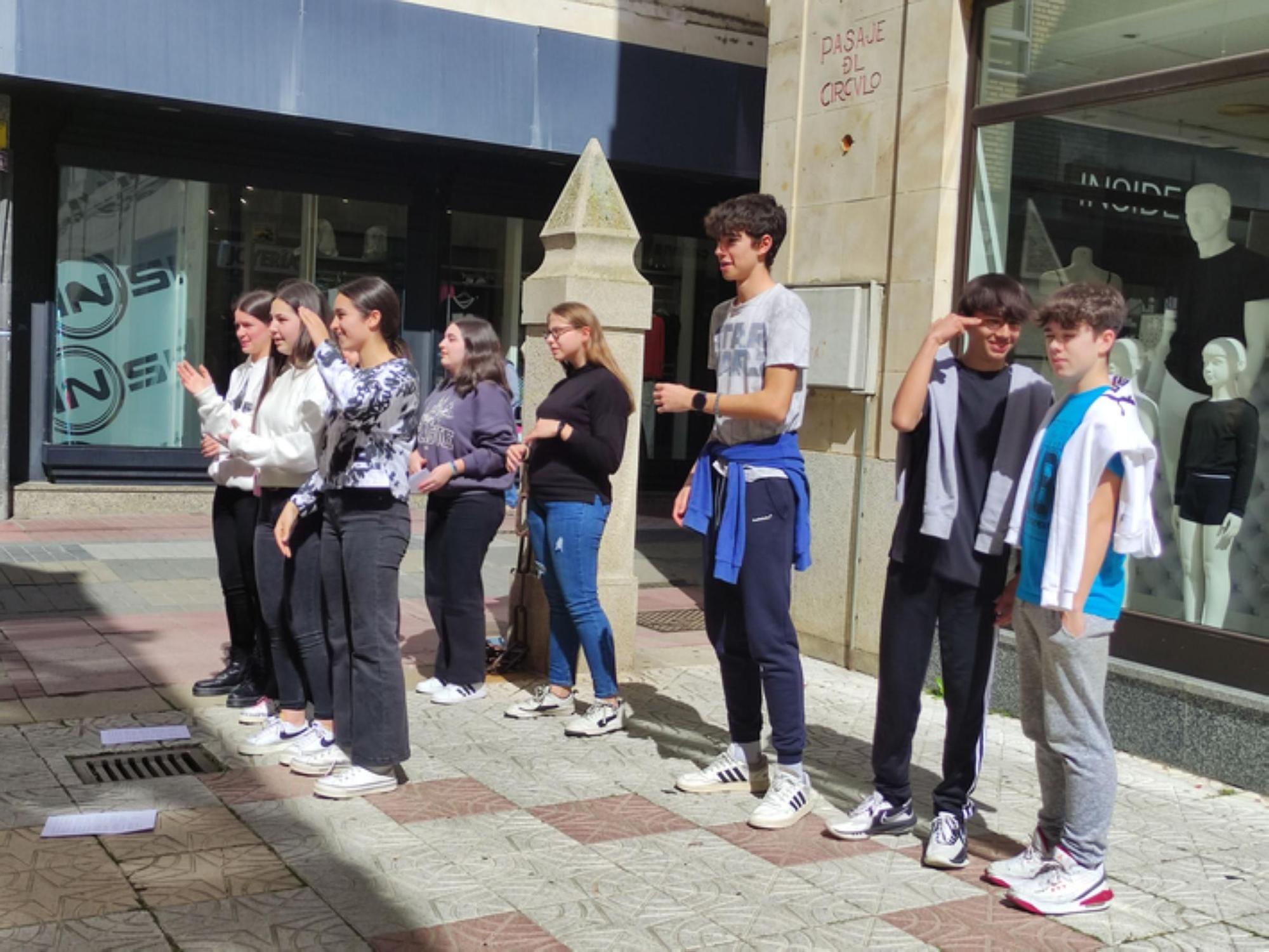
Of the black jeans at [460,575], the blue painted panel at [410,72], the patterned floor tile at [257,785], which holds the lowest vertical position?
the patterned floor tile at [257,785]

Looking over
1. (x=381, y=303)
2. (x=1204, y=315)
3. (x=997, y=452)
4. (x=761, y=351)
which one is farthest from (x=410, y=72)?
A: (x=997, y=452)

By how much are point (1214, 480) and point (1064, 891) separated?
3.02 meters

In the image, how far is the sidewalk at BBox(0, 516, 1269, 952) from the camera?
158 inches

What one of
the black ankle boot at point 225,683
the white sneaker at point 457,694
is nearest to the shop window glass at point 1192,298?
the white sneaker at point 457,694

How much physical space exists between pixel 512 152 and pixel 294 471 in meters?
8.77

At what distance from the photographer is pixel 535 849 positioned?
469 centimetres

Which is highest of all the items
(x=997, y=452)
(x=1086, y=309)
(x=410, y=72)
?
(x=410, y=72)

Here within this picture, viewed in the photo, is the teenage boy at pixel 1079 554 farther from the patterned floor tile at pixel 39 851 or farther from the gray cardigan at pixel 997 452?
the patterned floor tile at pixel 39 851

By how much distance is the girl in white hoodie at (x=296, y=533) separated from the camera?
5.46 m

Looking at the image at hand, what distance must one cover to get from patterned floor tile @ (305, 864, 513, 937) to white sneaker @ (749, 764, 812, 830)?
1174 millimetres

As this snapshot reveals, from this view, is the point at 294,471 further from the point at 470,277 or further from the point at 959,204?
the point at 470,277

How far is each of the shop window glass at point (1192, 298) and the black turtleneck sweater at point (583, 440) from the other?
2.55m

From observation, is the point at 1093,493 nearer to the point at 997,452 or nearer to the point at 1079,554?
the point at 1079,554

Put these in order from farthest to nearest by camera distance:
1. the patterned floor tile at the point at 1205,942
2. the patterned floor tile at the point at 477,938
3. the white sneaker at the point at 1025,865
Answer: the white sneaker at the point at 1025,865 → the patterned floor tile at the point at 1205,942 → the patterned floor tile at the point at 477,938
